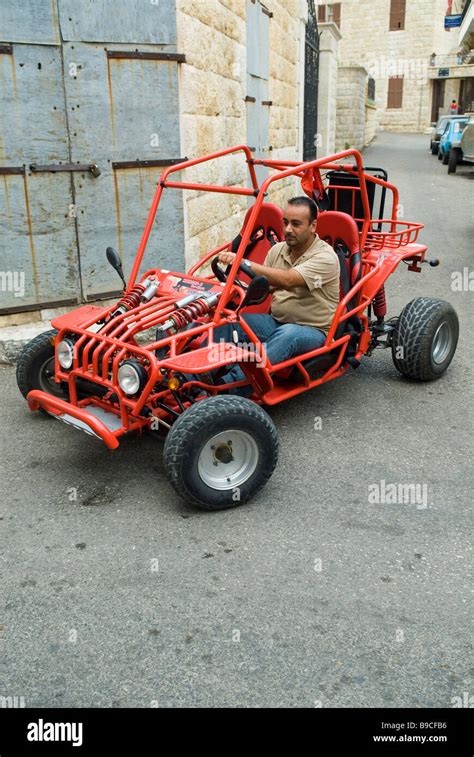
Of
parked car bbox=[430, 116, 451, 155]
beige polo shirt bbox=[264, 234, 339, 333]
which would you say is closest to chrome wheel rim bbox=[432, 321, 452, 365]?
beige polo shirt bbox=[264, 234, 339, 333]

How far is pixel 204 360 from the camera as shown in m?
3.57

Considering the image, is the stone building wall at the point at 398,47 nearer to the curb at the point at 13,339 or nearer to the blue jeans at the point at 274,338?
the curb at the point at 13,339

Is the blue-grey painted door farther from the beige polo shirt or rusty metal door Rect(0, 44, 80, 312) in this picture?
the beige polo shirt

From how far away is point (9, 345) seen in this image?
5.57 metres

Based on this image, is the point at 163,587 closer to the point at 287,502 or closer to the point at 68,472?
the point at 287,502

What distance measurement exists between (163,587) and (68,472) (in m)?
1.26

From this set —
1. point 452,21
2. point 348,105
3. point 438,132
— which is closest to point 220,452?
point 348,105

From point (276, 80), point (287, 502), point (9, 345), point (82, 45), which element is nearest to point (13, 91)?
point (82, 45)

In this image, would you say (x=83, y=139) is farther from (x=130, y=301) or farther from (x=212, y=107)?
(x=130, y=301)

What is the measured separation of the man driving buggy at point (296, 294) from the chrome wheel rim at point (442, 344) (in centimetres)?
121

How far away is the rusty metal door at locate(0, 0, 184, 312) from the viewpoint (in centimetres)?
538

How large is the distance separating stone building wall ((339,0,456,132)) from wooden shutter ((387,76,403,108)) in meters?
0.26

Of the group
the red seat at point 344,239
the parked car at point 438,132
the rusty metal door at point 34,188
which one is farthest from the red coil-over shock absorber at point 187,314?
the parked car at point 438,132

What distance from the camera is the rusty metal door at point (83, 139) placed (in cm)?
538
